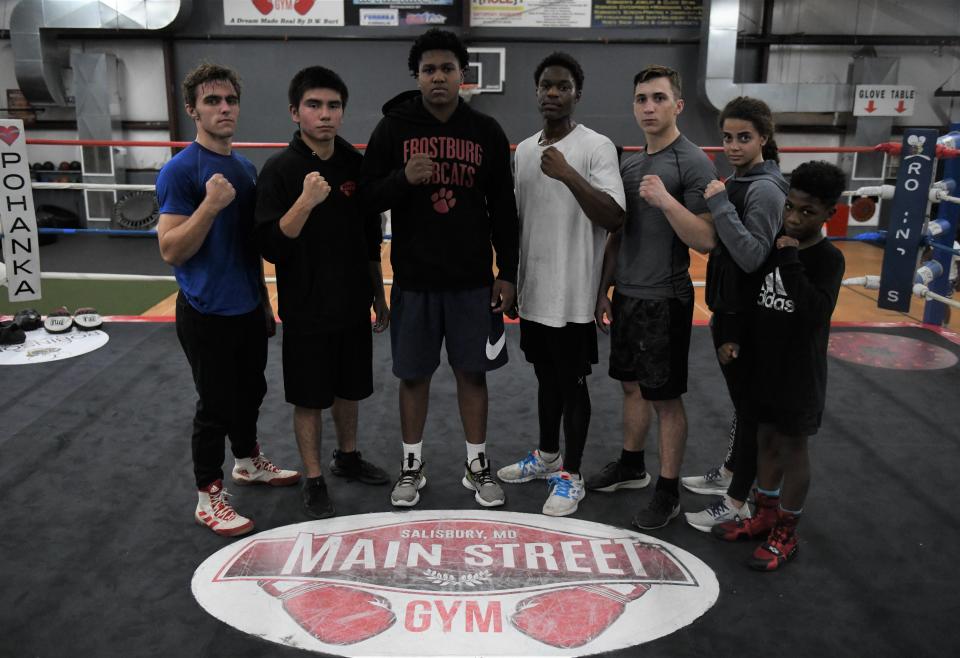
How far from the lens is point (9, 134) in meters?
3.56

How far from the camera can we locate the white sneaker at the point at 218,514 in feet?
6.85

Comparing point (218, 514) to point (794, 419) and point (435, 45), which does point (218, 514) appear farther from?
point (794, 419)

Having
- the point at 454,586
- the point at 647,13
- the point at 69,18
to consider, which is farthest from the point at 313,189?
the point at 69,18

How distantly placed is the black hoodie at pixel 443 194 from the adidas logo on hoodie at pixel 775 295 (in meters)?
0.71

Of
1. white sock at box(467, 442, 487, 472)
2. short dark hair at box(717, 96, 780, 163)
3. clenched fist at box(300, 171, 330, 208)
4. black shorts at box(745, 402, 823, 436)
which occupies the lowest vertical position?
white sock at box(467, 442, 487, 472)

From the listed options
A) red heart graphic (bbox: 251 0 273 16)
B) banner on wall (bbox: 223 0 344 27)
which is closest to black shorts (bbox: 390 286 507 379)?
banner on wall (bbox: 223 0 344 27)

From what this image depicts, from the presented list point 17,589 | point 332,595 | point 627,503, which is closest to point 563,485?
point 627,503

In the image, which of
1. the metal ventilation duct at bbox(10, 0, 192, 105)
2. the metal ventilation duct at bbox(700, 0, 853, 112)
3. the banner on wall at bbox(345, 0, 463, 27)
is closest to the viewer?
the metal ventilation duct at bbox(700, 0, 853, 112)

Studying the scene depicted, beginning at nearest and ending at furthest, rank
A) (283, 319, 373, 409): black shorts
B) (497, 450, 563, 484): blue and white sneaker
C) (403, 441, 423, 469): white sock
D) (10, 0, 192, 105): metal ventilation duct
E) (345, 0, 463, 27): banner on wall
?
(283, 319, 373, 409): black shorts, (403, 441, 423, 469): white sock, (497, 450, 563, 484): blue and white sneaker, (10, 0, 192, 105): metal ventilation duct, (345, 0, 463, 27): banner on wall

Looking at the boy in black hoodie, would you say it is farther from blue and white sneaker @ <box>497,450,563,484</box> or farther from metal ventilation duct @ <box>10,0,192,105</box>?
metal ventilation duct @ <box>10,0,192,105</box>

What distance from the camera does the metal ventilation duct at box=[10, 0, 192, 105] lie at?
7684 mm

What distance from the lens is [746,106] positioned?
194cm

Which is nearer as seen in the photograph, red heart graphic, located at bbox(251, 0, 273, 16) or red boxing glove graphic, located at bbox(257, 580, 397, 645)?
red boxing glove graphic, located at bbox(257, 580, 397, 645)

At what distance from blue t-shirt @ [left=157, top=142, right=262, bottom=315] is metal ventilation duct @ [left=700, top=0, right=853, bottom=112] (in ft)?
21.4
